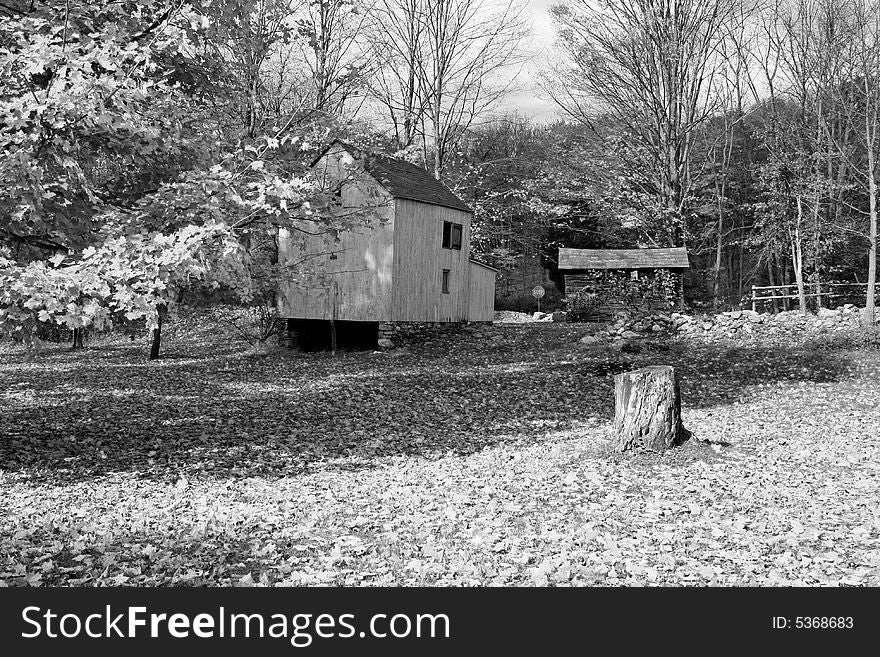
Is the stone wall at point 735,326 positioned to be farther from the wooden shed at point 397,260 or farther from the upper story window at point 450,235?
the upper story window at point 450,235

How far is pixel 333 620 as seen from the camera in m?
4.25

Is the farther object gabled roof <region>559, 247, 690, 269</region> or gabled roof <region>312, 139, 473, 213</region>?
gabled roof <region>559, 247, 690, 269</region>

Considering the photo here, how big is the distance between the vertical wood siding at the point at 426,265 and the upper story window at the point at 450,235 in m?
0.18

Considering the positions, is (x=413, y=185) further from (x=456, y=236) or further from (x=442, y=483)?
(x=442, y=483)

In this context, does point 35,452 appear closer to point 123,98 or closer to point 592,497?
point 123,98

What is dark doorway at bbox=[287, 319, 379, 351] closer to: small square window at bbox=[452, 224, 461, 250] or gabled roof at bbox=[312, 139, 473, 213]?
small square window at bbox=[452, 224, 461, 250]

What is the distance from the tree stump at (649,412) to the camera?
885 cm

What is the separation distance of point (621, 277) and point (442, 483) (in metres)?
23.4

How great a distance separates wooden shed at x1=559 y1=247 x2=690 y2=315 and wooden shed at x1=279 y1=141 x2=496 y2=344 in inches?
233

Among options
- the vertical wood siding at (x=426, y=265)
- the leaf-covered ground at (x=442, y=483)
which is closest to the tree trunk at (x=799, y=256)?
the leaf-covered ground at (x=442, y=483)

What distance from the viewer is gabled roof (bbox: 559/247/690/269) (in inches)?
1152

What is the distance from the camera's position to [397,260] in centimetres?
2394

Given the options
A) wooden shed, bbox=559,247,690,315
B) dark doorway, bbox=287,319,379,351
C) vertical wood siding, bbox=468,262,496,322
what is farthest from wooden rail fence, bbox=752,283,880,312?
dark doorway, bbox=287,319,379,351

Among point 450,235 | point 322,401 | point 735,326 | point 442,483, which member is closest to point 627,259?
point 450,235
